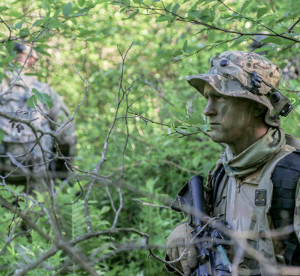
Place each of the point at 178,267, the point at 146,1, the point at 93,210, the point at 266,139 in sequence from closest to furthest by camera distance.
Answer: the point at 266,139
the point at 178,267
the point at 146,1
the point at 93,210

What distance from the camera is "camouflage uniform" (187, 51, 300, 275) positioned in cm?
252

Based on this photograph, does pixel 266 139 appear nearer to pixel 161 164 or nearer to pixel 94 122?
pixel 161 164

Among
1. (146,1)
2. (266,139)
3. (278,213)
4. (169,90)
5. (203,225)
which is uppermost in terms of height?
(146,1)

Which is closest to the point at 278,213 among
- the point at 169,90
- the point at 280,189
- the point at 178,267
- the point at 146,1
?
the point at 280,189

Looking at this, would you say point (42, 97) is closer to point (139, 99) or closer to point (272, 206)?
point (272, 206)

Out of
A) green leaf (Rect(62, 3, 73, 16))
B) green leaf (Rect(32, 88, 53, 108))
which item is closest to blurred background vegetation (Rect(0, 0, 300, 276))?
green leaf (Rect(62, 3, 73, 16))

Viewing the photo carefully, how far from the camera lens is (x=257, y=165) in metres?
2.73

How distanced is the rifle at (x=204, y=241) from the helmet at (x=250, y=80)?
1.85 feet

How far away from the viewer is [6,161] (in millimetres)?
6918

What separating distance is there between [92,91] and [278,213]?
8297mm

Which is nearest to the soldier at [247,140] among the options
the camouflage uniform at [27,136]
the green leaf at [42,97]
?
the green leaf at [42,97]

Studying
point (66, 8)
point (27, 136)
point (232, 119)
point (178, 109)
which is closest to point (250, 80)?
point (232, 119)

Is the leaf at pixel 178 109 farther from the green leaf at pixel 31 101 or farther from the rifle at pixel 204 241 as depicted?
the green leaf at pixel 31 101

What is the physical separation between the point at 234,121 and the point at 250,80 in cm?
23
